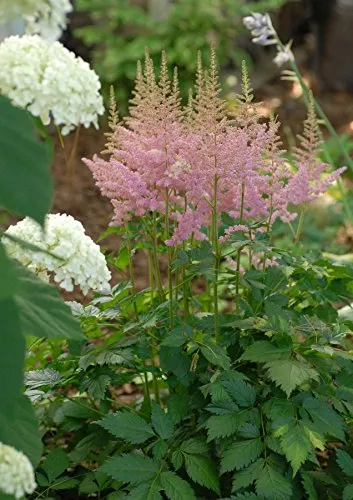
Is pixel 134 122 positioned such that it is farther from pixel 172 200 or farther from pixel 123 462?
pixel 123 462

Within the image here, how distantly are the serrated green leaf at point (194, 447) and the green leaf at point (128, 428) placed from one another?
2.9 inches

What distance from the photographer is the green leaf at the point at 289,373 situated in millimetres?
1850

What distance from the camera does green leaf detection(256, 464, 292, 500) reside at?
72.4 inches

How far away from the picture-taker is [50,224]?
1.81 m

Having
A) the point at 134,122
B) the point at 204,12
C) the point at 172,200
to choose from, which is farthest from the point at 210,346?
the point at 204,12

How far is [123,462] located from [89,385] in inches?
7.4

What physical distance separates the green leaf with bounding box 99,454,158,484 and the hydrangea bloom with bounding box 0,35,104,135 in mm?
672

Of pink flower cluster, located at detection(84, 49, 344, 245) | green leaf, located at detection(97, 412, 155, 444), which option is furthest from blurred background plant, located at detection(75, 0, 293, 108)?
green leaf, located at detection(97, 412, 155, 444)

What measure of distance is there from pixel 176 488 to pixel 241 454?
15 centimetres

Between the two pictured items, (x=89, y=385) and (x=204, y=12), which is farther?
(x=204, y=12)

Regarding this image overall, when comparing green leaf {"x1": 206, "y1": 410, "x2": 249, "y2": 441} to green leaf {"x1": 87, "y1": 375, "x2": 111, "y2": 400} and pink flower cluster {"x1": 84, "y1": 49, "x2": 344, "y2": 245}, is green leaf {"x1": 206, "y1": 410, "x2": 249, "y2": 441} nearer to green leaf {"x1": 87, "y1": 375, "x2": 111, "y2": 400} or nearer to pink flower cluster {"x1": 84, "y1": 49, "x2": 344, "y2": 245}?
green leaf {"x1": 87, "y1": 375, "x2": 111, "y2": 400}

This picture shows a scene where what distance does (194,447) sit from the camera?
1942 millimetres

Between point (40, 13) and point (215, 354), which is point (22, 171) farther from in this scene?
point (215, 354)

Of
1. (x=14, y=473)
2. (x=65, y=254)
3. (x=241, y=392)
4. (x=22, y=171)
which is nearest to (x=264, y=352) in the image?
(x=241, y=392)
